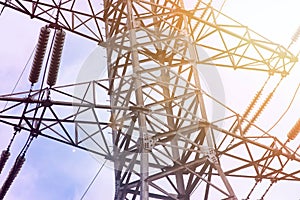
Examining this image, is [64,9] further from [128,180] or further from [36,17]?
[128,180]

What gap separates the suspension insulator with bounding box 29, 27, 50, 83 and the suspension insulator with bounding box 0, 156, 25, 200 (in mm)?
2395

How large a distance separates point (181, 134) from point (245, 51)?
4151 millimetres

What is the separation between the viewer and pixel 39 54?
9727mm

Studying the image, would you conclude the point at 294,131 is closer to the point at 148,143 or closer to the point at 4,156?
the point at 148,143

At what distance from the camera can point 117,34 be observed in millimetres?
10336

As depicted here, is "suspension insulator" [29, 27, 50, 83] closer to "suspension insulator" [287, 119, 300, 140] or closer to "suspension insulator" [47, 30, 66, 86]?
"suspension insulator" [47, 30, 66, 86]

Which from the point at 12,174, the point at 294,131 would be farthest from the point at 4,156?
the point at 294,131

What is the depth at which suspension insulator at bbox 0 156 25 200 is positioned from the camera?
428 inches

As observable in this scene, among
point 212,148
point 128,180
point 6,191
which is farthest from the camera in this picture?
point 6,191

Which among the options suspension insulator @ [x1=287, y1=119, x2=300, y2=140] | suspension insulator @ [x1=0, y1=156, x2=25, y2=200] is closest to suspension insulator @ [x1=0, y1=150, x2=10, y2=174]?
suspension insulator @ [x1=0, y1=156, x2=25, y2=200]

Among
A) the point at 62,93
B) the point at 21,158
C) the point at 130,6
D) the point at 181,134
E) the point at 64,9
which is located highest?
the point at 64,9

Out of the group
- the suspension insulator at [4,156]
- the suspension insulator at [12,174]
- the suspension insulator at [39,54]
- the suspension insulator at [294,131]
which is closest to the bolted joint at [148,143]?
the suspension insulator at [39,54]

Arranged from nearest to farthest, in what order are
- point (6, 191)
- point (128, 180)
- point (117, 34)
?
point (128, 180), point (117, 34), point (6, 191)

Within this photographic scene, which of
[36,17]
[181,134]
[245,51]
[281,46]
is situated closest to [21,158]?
[36,17]
